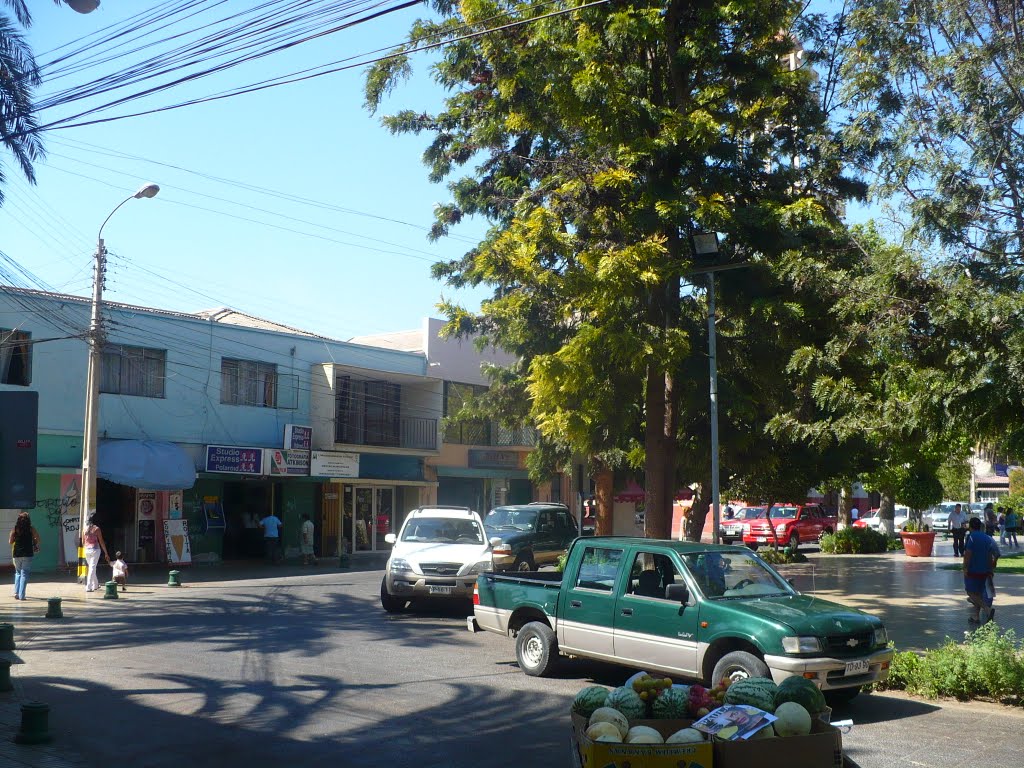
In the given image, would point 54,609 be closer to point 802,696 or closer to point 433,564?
point 433,564

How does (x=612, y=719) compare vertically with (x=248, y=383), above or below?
below

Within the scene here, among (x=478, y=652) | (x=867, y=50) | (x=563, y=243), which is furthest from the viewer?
(x=563, y=243)

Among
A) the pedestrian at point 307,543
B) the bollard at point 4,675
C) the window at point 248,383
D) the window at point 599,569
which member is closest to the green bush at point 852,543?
the pedestrian at point 307,543

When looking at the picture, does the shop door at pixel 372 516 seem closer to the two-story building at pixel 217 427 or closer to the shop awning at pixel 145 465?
the two-story building at pixel 217 427

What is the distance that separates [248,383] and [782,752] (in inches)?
1105

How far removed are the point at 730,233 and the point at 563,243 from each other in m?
2.86

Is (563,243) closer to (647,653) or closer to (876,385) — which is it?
(876,385)

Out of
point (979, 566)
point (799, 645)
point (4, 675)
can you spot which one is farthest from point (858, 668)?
point (4, 675)

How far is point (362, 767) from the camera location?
7.39m

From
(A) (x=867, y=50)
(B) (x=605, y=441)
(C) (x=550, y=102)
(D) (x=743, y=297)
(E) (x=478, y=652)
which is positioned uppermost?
(C) (x=550, y=102)

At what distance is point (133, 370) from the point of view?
2773cm

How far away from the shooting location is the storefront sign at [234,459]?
94.4 ft

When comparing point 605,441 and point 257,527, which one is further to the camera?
point 257,527

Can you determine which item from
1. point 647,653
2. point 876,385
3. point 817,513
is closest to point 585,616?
point 647,653
